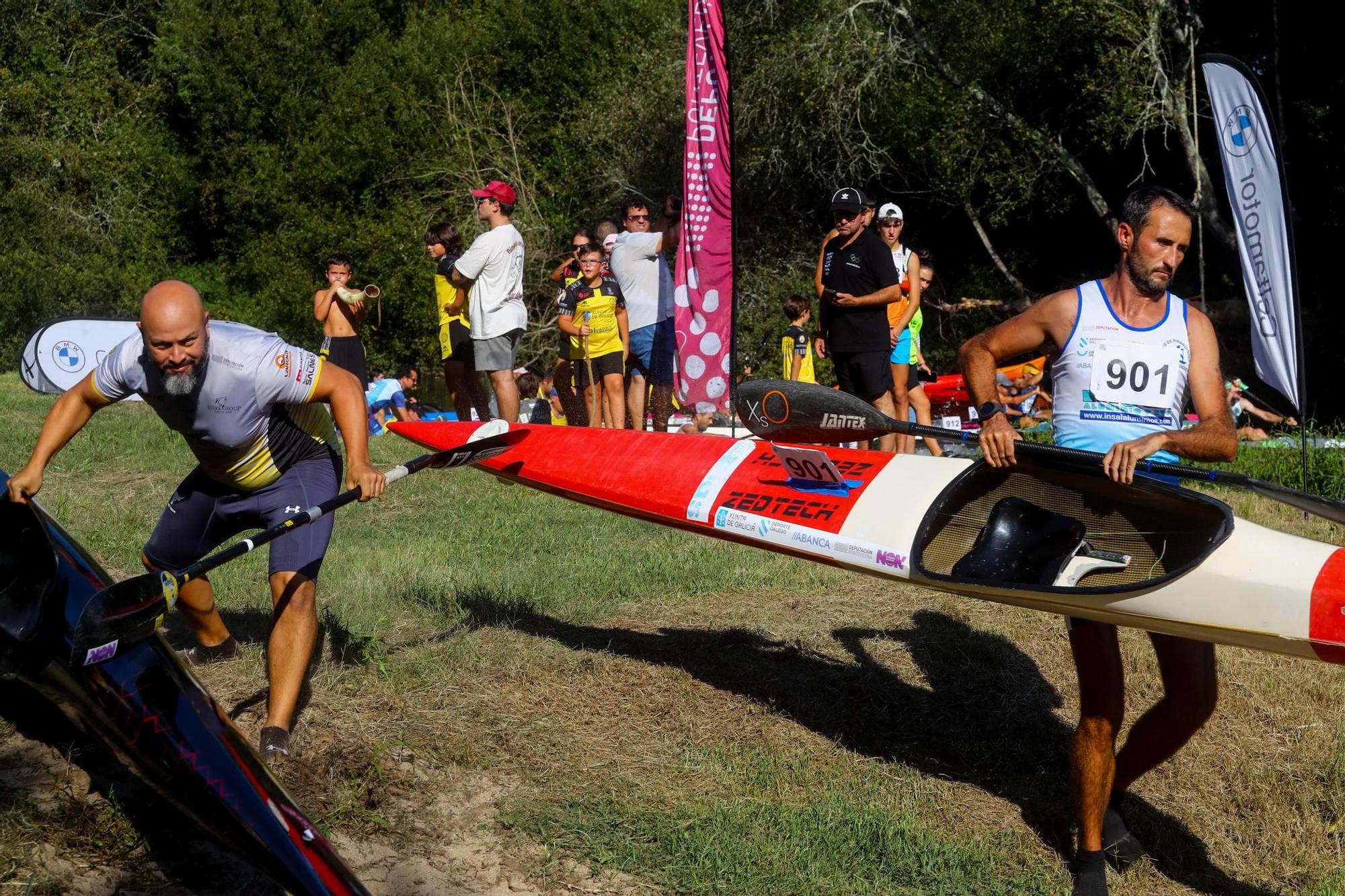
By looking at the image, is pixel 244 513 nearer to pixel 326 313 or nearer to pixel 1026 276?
pixel 326 313

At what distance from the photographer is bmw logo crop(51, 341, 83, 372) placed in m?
9.44

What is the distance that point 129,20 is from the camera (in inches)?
1182

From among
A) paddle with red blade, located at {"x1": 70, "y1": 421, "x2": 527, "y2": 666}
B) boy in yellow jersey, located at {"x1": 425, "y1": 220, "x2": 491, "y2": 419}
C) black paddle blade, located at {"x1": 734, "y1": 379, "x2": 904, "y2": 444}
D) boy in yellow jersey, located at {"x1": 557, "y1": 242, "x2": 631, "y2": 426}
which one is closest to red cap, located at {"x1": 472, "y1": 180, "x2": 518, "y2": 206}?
boy in yellow jersey, located at {"x1": 425, "y1": 220, "x2": 491, "y2": 419}

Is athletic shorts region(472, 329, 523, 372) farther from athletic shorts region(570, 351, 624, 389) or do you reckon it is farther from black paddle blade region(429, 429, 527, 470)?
black paddle blade region(429, 429, 527, 470)

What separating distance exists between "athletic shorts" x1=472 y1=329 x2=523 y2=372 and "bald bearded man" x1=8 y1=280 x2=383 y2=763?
4342 millimetres

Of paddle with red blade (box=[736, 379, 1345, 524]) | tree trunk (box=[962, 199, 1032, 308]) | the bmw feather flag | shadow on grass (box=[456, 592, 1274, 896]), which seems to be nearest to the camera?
shadow on grass (box=[456, 592, 1274, 896])

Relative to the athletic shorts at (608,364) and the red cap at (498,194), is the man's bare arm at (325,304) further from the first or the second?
the athletic shorts at (608,364)

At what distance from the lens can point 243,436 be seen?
4281 mm

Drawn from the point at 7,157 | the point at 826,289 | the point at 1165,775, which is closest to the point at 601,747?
the point at 1165,775

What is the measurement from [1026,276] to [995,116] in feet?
11.2

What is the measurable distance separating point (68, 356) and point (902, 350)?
21.0 feet

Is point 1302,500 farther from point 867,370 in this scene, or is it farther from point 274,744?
point 867,370

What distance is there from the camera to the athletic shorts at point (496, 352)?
906 cm

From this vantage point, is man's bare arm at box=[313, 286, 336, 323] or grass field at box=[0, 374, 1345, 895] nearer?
grass field at box=[0, 374, 1345, 895]
